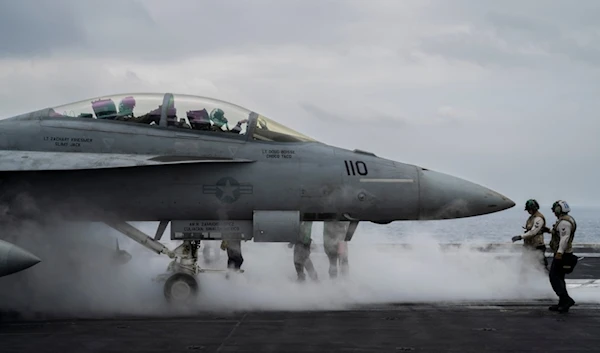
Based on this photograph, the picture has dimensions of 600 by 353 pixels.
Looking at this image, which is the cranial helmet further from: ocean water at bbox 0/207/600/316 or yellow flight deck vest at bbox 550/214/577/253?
ocean water at bbox 0/207/600/316

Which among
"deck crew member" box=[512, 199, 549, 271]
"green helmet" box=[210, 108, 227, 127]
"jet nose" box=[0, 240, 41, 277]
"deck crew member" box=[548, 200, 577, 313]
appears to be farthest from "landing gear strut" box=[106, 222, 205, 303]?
"deck crew member" box=[512, 199, 549, 271]

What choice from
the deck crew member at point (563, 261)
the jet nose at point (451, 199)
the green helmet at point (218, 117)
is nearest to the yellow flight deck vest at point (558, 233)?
the deck crew member at point (563, 261)

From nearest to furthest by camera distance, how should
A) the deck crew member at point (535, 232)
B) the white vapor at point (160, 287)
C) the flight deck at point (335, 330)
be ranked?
the flight deck at point (335, 330) < the white vapor at point (160, 287) < the deck crew member at point (535, 232)

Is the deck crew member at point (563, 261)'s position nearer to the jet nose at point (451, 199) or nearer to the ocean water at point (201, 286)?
the jet nose at point (451, 199)

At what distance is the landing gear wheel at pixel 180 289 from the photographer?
1243 cm

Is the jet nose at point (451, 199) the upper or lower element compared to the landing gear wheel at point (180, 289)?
upper

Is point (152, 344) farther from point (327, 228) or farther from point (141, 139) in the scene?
point (327, 228)

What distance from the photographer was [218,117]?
12.8m

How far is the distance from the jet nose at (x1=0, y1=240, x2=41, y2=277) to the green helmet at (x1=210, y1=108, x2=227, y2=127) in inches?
157

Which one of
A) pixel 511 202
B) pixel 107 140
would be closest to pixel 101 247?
pixel 107 140

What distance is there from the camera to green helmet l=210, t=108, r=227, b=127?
1277cm

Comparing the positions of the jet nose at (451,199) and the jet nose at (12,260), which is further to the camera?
the jet nose at (451,199)

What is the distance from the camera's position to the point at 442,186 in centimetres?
1266

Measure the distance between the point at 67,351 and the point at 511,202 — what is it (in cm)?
811
